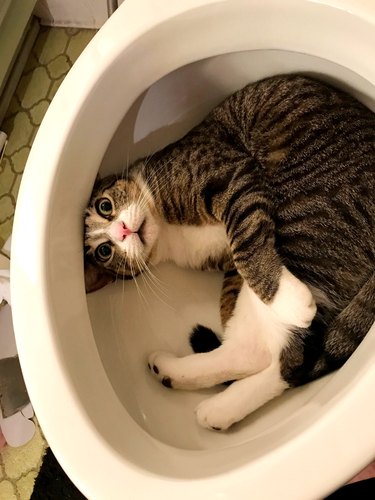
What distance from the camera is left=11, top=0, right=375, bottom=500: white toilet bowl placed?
0.62m

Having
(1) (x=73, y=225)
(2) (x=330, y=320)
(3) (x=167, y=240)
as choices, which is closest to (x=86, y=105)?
(1) (x=73, y=225)

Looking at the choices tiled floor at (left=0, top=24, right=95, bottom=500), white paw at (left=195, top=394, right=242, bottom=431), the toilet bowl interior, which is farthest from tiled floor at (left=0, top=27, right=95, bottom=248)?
white paw at (left=195, top=394, right=242, bottom=431)

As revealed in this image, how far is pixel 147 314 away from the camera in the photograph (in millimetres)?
1016

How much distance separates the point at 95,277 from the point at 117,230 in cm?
10

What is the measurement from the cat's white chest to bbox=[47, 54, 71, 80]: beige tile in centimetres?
72

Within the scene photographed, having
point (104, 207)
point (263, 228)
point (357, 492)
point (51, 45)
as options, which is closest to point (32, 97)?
point (51, 45)

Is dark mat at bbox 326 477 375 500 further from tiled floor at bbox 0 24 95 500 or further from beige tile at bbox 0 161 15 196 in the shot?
beige tile at bbox 0 161 15 196

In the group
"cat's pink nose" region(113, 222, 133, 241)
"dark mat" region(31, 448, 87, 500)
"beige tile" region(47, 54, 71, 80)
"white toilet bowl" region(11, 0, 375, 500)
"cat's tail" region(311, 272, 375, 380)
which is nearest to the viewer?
"white toilet bowl" region(11, 0, 375, 500)

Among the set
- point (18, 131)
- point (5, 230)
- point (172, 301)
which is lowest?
point (172, 301)

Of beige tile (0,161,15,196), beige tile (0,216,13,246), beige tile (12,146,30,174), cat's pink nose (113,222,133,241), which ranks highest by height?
beige tile (12,146,30,174)

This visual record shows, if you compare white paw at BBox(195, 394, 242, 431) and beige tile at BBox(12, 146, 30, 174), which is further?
beige tile at BBox(12, 146, 30, 174)

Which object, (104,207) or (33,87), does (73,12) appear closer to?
(33,87)

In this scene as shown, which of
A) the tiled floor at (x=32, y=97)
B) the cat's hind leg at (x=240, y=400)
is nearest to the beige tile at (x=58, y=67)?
the tiled floor at (x=32, y=97)

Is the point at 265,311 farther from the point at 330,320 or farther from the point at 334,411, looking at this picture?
the point at 334,411
